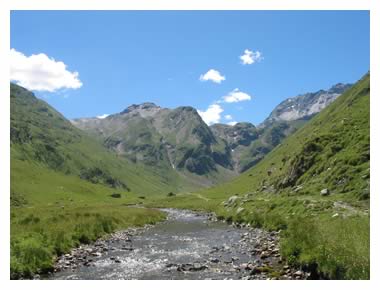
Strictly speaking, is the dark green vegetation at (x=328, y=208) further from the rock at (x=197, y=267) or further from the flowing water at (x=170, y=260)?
the rock at (x=197, y=267)

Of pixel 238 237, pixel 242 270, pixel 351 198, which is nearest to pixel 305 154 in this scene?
pixel 351 198

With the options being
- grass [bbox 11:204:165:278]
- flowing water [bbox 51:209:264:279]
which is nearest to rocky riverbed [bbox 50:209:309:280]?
flowing water [bbox 51:209:264:279]

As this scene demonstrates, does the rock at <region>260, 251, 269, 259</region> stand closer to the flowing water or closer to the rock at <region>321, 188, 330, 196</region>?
the flowing water

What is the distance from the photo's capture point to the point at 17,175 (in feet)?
559

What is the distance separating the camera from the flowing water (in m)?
23.1

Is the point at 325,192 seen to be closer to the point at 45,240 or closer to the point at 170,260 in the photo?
the point at 170,260

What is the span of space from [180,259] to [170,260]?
0.78 metres

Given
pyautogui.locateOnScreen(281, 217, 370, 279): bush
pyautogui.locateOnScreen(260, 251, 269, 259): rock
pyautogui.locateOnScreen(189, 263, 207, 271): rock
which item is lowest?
pyautogui.locateOnScreen(189, 263, 207, 271): rock

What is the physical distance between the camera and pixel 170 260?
27.8 metres

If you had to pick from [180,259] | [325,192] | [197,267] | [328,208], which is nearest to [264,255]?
[197,267]

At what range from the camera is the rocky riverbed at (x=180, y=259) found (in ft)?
74.7

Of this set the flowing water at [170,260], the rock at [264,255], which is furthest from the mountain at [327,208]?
the flowing water at [170,260]

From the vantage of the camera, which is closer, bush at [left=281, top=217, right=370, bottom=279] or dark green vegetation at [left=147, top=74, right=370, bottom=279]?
bush at [left=281, top=217, right=370, bottom=279]
